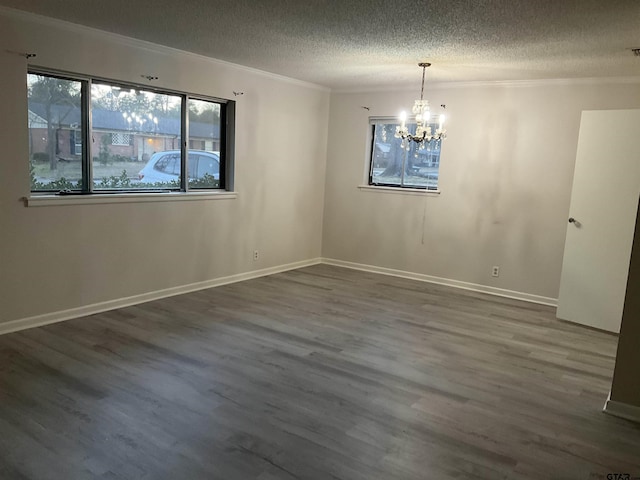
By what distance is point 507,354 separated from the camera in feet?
12.8

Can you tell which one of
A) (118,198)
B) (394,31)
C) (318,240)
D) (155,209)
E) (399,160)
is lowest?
(318,240)

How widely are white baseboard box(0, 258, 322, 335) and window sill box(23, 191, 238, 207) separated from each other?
0.90 m

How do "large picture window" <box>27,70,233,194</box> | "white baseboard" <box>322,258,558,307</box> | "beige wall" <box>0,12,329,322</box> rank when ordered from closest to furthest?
"beige wall" <box>0,12,329,322</box> → "large picture window" <box>27,70,233,194</box> → "white baseboard" <box>322,258,558,307</box>

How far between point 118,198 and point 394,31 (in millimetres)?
2733

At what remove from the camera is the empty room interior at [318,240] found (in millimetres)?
2631

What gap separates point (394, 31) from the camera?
3570mm

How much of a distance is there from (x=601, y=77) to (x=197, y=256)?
4498mm

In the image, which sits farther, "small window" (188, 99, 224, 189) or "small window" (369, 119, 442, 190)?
"small window" (369, 119, 442, 190)

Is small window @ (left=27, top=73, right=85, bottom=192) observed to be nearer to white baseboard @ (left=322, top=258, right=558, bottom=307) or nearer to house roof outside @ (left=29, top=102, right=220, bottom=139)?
house roof outside @ (left=29, top=102, right=220, bottom=139)

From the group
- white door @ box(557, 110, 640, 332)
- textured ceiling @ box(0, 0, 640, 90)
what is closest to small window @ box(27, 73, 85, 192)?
textured ceiling @ box(0, 0, 640, 90)

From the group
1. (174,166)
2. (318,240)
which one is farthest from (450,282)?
Result: (174,166)

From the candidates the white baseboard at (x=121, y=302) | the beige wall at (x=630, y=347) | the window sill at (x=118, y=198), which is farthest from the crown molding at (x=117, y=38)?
the beige wall at (x=630, y=347)

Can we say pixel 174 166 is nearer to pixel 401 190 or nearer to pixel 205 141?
pixel 205 141

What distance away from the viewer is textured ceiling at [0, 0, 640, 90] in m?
3.05
